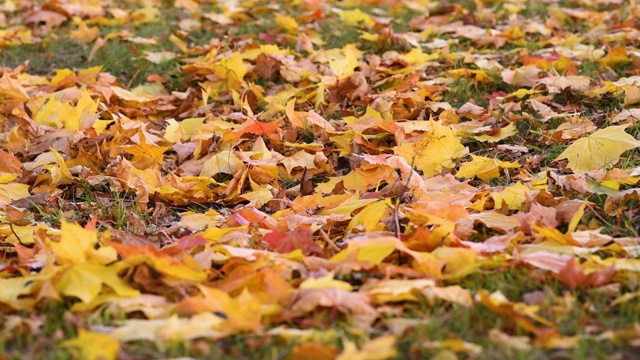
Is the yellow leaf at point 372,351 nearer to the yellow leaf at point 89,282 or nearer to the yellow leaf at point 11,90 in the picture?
the yellow leaf at point 89,282

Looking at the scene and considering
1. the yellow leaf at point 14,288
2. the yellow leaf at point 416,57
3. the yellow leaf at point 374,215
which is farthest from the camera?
the yellow leaf at point 416,57

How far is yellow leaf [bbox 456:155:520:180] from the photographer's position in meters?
2.36

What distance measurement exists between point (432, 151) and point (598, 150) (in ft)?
1.67

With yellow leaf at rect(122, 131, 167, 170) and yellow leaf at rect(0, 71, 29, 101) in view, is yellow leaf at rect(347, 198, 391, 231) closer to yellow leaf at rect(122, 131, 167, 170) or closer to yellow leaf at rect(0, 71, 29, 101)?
yellow leaf at rect(122, 131, 167, 170)

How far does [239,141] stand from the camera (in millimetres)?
2711

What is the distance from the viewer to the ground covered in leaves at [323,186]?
4.77 ft

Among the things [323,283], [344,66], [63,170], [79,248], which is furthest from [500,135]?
[79,248]

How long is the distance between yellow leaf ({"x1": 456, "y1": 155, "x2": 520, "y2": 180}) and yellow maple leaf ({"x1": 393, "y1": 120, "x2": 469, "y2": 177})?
93mm

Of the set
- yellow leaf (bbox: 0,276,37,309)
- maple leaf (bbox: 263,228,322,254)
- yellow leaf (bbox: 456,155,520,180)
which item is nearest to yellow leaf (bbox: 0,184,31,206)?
yellow leaf (bbox: 0,276,37,309)

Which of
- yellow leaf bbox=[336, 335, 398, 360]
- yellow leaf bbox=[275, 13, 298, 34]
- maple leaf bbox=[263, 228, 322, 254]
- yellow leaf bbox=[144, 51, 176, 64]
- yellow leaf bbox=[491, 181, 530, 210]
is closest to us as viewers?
yellow leaf bbox=[336, 335, 398, 360]

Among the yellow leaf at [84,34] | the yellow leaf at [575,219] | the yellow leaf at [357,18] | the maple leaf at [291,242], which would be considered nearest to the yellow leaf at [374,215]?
the maple leaf at [291,242]

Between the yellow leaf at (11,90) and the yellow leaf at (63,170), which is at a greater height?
the yellow leaf at (63,170)

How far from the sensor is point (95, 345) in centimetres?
133

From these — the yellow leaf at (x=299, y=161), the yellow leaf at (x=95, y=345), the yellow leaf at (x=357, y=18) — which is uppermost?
the yellow leaf at (x=95, y=345)
